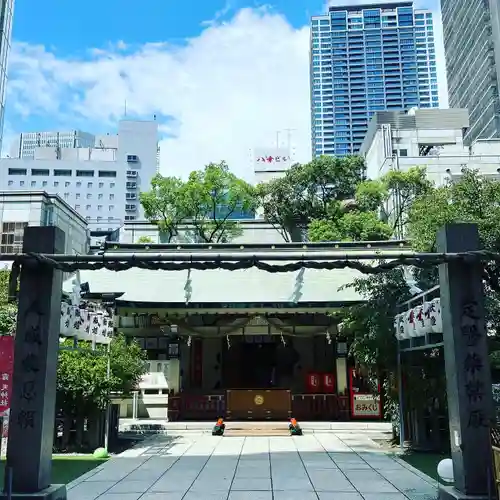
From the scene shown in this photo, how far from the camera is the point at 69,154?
3255 inches

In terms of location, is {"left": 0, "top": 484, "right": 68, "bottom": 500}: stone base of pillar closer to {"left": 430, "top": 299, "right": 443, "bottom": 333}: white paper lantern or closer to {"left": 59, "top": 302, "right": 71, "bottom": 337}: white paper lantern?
{"left": 59, "top": 302, "right": 71, "bottom": 337}: white paper lantern

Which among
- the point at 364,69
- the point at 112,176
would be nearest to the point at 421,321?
the point at 112,176

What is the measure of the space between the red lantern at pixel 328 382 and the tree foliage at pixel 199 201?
2225 cm

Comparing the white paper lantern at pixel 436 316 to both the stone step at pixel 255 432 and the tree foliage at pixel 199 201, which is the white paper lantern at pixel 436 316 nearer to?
the stone step at pixel 255 432

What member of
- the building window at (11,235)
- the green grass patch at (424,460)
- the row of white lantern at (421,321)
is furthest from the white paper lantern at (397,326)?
the building window at (11,235)

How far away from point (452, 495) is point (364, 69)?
14186 cm

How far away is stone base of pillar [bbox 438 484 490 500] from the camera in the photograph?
6.02 metres

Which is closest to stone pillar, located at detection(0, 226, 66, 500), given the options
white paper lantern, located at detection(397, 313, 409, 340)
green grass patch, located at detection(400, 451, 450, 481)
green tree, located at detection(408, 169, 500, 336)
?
green grass patch, located at detection(400, 451, 450, 481)

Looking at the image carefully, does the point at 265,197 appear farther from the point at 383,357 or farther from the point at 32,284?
the point at 32,284

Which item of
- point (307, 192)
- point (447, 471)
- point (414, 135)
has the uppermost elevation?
point (414, 135)

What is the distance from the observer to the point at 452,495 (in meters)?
6.25

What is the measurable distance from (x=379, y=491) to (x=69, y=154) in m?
82.5

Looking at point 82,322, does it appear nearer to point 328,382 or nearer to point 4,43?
point 328,382

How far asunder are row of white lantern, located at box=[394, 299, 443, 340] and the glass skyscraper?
12595 centimetres
